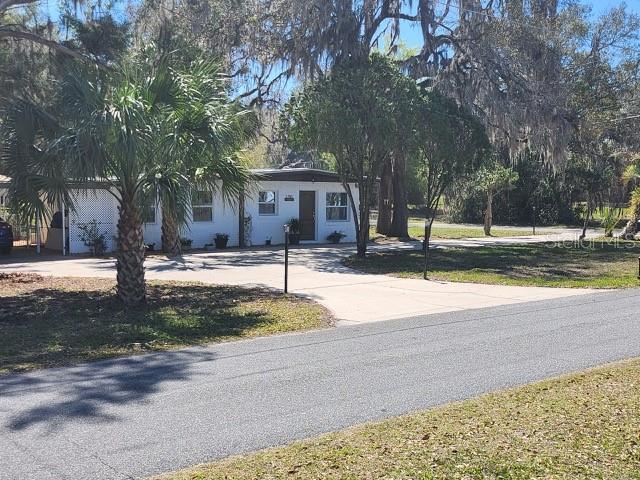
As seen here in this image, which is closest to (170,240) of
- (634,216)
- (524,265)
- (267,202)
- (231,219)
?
(231,219)

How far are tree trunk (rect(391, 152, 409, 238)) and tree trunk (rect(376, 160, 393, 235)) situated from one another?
20.7 inches

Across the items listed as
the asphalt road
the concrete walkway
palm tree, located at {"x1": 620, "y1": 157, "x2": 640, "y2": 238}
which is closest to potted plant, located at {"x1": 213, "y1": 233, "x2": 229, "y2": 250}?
the concrete walkway

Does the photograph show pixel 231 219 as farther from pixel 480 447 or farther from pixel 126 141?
pixel 480 447

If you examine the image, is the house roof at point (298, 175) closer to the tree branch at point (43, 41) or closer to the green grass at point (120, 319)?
the green grass at point (120, 319)

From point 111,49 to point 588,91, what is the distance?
18957mm

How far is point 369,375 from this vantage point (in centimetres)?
723

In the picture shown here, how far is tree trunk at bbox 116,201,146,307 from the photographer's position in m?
11.8

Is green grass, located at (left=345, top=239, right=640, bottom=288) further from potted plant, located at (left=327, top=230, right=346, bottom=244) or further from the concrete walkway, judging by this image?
potted plant, located at (left=327, top=230, right=346, bottom=244)

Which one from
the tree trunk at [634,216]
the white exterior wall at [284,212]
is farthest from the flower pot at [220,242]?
the tree trunk at [634,216]

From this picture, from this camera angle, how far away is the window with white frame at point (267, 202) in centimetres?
2566

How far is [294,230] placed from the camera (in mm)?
25875

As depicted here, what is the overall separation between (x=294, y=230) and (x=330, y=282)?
10417 millimetres

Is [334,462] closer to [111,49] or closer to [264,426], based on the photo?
[264,426]

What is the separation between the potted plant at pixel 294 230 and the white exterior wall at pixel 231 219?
0.31 metres
